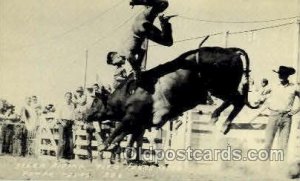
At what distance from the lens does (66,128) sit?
19.8 feet

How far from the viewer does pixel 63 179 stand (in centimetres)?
594

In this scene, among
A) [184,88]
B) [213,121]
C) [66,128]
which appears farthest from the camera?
[66,128]

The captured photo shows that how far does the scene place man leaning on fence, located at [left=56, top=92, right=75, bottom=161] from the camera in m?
6.00

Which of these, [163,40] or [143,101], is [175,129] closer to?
[143,101]

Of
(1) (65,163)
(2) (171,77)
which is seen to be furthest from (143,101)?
(1) (65,163)

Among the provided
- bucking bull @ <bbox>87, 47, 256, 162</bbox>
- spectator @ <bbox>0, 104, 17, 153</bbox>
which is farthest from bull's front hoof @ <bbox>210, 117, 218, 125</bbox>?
spectator @ <bbox>0, 104, 17, 153</bbox>

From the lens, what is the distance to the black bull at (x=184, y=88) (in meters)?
5.81

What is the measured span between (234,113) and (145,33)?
3.17 ft

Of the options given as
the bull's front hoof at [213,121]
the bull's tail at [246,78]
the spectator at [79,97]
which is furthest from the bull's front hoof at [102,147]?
the bull's tail at [246,78]

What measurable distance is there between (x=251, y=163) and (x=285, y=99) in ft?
1.93

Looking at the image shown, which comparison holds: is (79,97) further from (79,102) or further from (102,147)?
(102,147)

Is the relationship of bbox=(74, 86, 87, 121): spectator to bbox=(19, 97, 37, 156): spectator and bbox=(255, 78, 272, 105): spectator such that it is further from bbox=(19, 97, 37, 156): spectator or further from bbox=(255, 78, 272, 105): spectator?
bbox=(255, 78, 272, 105): spectator

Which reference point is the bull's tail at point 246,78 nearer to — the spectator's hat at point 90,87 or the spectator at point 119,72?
the spectator at point 119,72

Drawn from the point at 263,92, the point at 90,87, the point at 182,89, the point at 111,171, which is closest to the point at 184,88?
the point at 182,89
